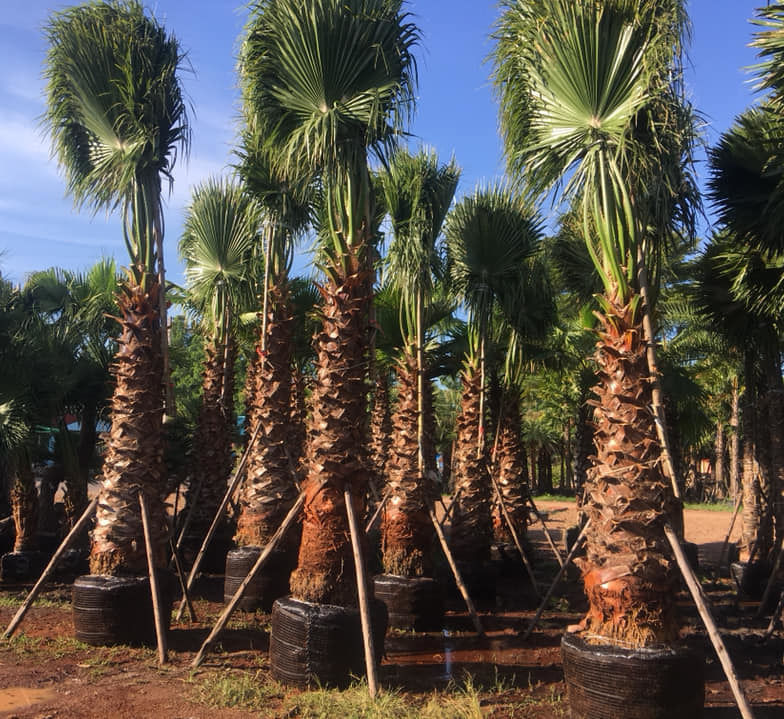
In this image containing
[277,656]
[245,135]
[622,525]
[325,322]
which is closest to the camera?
[622,525]

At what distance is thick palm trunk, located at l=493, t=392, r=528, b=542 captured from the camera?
14.6m

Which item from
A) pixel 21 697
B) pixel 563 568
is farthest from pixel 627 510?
pixel 21 697

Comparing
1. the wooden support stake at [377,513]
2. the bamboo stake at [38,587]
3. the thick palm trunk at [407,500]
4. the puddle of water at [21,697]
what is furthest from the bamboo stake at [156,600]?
the thick palm trunk at [407,500]

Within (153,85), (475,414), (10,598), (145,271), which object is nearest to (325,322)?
(145,271)

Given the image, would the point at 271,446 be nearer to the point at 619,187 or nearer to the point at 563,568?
the point at 563,568

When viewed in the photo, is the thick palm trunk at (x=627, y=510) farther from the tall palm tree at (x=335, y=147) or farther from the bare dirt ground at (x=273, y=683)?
the tall palm tree at (x=335, y=147)

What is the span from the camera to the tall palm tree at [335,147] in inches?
286

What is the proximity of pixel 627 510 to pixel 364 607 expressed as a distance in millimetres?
2471

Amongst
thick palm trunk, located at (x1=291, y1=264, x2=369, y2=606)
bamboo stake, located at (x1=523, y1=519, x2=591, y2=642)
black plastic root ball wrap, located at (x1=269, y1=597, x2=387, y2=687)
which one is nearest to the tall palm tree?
thick palm trunk, located at (x1=291, y1=264, x2=369, y2=606)

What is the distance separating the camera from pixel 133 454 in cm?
848

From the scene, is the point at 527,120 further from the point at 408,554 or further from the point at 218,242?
the point at 218,242

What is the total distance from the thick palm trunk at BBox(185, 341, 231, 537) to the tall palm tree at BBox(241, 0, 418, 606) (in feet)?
21.8

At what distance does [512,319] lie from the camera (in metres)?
12.7

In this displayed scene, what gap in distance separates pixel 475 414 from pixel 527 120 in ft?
18.2
